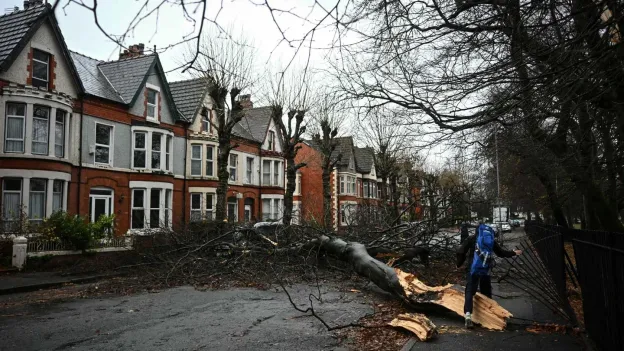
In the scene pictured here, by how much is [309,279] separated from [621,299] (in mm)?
8986

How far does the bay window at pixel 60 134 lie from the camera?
63.2 feet

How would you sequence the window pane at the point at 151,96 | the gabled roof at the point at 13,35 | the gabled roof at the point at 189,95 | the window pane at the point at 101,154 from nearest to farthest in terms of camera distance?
the gabled roof at the point at 13,35 < the window pane at the point at 101,154 < the window pane at the point at 151,96 < the gabled roof at the point at 189,95

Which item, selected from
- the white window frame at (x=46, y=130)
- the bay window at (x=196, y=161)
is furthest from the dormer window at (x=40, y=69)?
the bay window at (x=196, y=161)

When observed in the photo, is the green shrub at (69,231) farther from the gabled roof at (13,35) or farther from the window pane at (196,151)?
the window pane at (196,151)

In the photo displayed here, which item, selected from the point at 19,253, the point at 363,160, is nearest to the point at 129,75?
the point at 19,253

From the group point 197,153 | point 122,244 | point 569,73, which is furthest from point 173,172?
point 569,73

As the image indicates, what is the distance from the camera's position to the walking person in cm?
698

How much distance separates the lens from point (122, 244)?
18266 mm

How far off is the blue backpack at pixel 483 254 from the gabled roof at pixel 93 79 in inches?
764

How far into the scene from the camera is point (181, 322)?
780 centimetres

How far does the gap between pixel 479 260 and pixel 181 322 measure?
17.1 feet

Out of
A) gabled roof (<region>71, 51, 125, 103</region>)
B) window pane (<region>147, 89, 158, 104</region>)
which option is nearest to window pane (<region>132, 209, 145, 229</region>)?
gabled roof (<region>71, 51, 125, 103</region>)

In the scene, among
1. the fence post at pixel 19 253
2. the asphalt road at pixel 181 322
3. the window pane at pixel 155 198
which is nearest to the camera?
the asphalt road at pixel 181 322

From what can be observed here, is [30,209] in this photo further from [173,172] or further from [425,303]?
[425,303]
